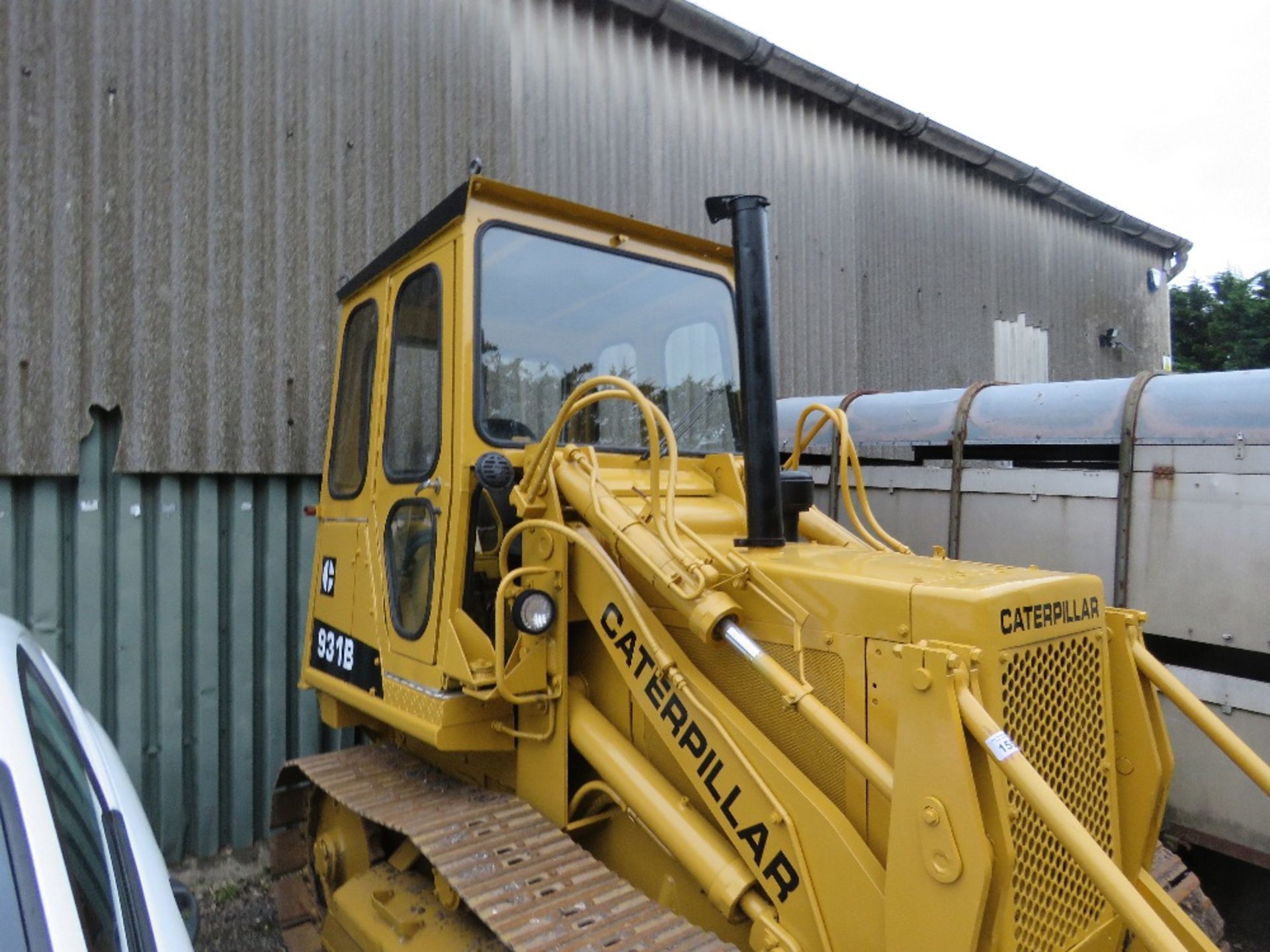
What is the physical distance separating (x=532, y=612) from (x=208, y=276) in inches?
127

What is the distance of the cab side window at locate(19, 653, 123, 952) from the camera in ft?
4.94

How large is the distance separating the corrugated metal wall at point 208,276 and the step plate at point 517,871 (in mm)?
1941

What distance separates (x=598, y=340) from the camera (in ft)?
10.4

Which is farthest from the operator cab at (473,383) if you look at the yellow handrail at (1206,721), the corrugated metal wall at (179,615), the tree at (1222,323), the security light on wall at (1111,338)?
the tree at (1222,323)

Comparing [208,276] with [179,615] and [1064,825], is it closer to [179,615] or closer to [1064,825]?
[179,615]

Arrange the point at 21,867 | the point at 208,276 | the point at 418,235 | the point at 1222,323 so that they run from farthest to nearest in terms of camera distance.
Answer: the point at 1222,323 < the point at 208,276 < the point at 418,235 < the point at 21,867

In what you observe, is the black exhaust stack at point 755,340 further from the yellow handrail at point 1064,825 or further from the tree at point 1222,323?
the tree at point 1222,323

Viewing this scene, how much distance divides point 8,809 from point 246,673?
345 cm

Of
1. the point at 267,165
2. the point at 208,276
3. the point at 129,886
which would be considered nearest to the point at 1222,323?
the point at 267,165

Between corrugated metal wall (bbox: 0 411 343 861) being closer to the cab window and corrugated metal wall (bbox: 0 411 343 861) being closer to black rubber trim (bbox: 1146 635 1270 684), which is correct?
the cab window

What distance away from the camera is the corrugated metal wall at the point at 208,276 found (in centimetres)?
421

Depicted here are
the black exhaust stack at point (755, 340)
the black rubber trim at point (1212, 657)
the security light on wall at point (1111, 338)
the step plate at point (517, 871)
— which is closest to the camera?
the step plate at point (517, 871)

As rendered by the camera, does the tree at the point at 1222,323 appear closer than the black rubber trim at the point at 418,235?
No

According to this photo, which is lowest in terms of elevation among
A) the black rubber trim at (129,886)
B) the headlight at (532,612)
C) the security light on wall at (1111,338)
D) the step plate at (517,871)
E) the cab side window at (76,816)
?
the step plate at (517,871)
